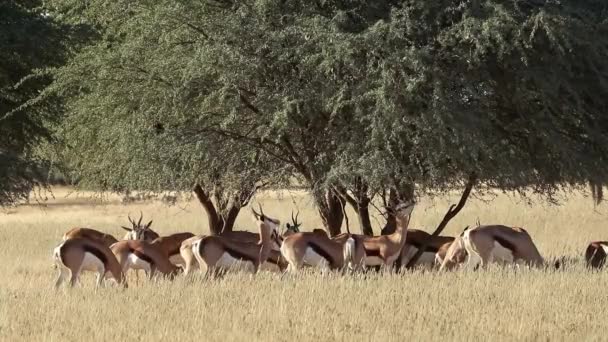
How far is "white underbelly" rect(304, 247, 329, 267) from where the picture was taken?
1664 cm

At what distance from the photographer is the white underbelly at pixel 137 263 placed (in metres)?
16.3

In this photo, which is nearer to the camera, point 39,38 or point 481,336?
point 481,336

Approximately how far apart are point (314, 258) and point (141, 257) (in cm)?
247

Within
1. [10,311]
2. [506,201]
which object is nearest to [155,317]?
[10,311]

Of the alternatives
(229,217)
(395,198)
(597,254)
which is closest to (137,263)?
(395,198)

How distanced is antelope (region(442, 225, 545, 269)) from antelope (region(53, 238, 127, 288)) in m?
5.30

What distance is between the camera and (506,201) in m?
41.8

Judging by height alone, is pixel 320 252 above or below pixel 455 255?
above

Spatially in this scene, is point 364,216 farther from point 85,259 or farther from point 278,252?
point 85,259

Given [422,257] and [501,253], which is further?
[422,257]

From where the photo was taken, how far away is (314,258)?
16.7 metres

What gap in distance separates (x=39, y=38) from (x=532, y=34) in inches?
292

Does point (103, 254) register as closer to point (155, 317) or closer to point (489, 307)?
point (155, 317)

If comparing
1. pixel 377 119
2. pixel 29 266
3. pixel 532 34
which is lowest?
pixel 29 266
